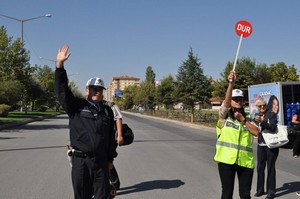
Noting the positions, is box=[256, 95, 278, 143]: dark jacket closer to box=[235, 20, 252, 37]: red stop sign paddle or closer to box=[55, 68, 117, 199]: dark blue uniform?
box=[235, 20, 252, 37]: red stop sign paddle

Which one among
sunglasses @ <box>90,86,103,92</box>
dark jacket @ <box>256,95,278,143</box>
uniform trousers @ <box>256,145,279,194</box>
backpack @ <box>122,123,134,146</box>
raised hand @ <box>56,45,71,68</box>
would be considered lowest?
uniform trousers @ <box>256,145,279,194</box>

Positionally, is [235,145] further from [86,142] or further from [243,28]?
[86,142]

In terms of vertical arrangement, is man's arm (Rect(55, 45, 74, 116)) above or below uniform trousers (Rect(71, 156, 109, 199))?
above

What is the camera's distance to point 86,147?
4.04m

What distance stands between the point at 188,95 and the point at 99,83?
3308 cm

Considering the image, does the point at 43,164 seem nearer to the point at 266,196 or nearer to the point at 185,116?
the point at 266,196

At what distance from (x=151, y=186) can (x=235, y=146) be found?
338 cm

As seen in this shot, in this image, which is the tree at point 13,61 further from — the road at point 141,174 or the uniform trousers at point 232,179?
the uniform trousers at point 232,179

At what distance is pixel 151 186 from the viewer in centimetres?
779

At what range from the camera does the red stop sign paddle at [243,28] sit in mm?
5370

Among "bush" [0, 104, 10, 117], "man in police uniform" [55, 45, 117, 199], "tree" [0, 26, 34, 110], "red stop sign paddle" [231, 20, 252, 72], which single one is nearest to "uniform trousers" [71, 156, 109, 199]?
"man in police uniform" [55, 45, 117, 199]

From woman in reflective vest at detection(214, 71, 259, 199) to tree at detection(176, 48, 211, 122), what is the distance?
106 ft

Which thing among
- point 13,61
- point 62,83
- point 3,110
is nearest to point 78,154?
point 62,83

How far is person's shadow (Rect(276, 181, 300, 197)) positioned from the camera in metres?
7.31
